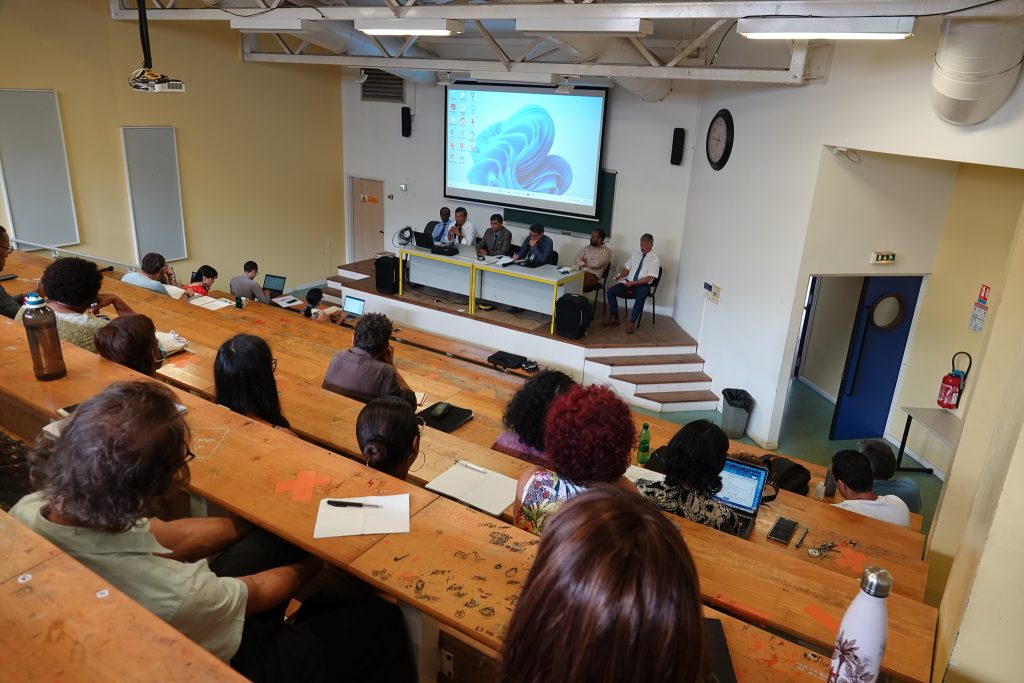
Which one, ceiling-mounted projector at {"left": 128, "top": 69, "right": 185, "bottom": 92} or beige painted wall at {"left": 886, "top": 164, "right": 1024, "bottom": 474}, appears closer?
ceiling-mounted projector at {"left": 128, "top": 69, "right": 185, "bottom": 92}

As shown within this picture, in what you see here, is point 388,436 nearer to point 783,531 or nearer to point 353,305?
point 783,531

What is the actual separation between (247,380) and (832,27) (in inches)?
→ 155

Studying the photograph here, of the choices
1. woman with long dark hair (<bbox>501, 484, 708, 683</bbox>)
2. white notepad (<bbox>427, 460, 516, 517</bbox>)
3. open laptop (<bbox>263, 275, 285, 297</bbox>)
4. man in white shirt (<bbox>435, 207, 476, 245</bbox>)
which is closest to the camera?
woman with long dark hair (<bbox>501, 484, 708, 683</bbox>)

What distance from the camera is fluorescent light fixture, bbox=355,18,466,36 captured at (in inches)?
217

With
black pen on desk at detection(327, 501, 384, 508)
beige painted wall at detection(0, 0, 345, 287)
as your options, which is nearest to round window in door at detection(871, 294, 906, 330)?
black pen on desk at detection(327, 501, 384, 508)

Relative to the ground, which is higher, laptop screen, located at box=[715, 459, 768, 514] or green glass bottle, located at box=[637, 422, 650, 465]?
laptop screen, located at box=[715, 459, 768, 514]

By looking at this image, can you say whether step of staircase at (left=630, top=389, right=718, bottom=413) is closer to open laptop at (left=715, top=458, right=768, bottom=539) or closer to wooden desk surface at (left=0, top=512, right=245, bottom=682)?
open laptop at (left=715, top=458, right=768, bottom=539)

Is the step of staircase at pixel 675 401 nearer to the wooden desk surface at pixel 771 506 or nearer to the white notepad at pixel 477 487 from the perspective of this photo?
the wooden desk surface at pixel 771 506

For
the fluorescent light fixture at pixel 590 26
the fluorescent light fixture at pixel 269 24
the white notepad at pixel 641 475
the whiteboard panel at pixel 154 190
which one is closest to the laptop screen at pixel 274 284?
the whiteboard panel at pixel 154 190

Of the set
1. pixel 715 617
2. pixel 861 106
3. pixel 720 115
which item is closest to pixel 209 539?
pixel 715 617

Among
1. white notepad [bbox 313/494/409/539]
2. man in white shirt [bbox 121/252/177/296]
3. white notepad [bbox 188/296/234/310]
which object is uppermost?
white notepad [bbox 313/494/409/539]

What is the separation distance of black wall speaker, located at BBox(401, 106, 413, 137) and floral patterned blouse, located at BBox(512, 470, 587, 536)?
8927 millimetres

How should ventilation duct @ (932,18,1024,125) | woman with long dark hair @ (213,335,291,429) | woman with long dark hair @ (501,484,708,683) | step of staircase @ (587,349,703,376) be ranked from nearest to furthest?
woman with long dark hair @ (501,484,708,683), woman with long dark hair @ (213,335,291,429), ventilation duct @ (932,18,1024,125), step of staircase @ (587,349,703,376)

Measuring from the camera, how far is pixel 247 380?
2455 millimetres
